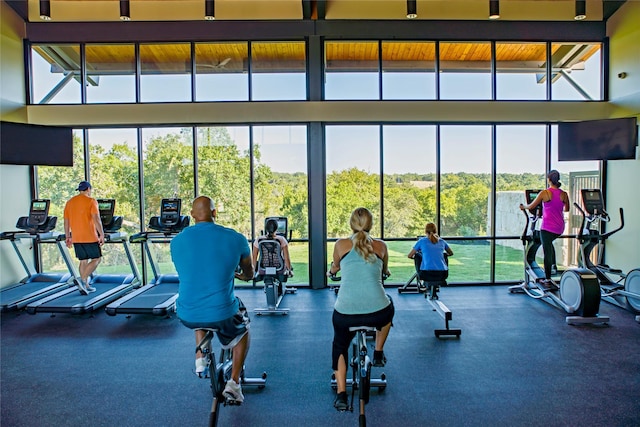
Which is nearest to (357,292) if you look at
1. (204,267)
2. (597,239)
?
(204,267)

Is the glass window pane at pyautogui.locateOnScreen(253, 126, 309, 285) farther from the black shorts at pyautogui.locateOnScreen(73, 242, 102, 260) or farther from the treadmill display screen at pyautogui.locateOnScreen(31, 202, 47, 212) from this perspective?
the treadmill display screen at pyautogui.locateOnScreen(31, 202, 47, 212)

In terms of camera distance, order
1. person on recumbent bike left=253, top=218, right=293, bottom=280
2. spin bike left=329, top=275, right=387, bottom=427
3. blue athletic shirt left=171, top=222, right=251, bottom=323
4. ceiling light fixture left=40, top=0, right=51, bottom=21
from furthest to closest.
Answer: person on recumbent bike left=253, top=218, right=293, bottom=280 < ceiling light fixture left=40, top=0, right=51, bottom=21 < spin bike left=329, top=275, right=387, bottom=427 < blue athletic shirt left=171, top=222, right=251, bottom=323

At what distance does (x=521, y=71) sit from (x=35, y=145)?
8206 mm

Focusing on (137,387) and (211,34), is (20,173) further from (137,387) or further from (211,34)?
(137,387)

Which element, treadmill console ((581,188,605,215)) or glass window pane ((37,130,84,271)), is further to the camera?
glass window pane ((37,130,84,271))

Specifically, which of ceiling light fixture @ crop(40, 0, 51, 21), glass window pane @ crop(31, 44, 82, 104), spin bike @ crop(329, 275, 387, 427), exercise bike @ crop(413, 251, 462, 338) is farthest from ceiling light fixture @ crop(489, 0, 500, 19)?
glass window pane @ crop(31, 44, 82, 104)

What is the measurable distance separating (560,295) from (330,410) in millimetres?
4019

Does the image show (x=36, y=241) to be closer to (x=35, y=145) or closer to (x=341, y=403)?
(x=35, y=145)

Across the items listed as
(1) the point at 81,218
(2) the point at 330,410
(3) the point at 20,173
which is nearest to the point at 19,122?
(3) the point at 20,173

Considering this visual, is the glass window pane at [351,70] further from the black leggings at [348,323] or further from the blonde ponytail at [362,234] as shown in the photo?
the black leggings at [348,323]

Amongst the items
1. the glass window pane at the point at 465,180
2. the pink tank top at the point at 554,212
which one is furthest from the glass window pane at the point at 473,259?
the pink tank top at the point at 554,212

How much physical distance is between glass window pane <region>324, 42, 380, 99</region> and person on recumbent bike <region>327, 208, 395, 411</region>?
4.21 m

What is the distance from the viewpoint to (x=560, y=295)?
5.29 metres

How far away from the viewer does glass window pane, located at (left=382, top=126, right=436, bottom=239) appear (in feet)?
21.4
